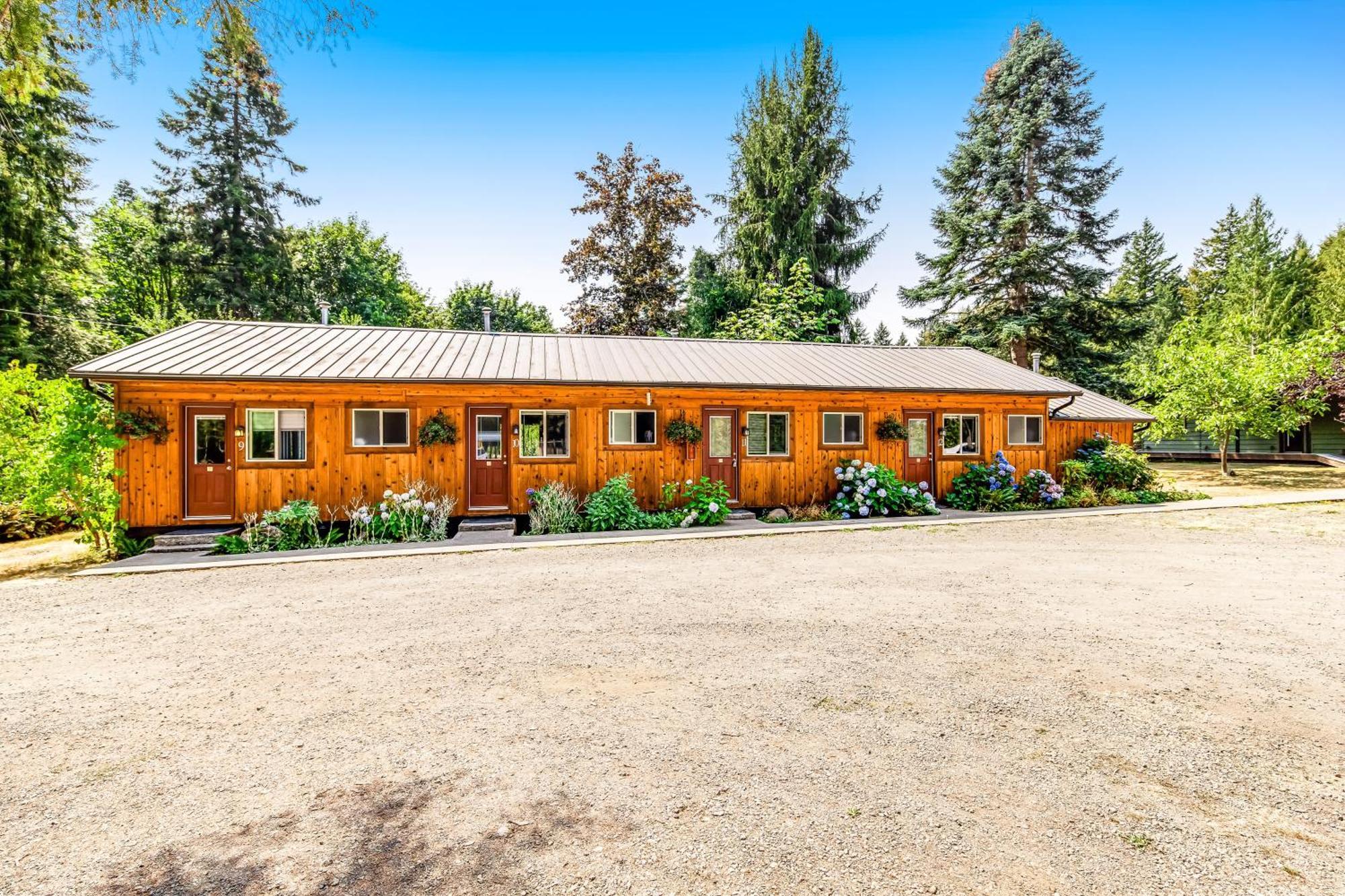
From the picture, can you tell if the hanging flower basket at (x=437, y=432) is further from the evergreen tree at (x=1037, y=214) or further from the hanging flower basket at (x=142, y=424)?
the evergreen tree at (x=1037, y=214)

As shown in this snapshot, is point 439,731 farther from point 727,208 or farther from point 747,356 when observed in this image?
point 727,208

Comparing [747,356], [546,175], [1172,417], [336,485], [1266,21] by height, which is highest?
[546,175]

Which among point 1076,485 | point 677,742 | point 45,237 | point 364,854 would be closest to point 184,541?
point 364,854

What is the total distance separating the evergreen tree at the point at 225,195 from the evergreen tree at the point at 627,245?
12.1 meters

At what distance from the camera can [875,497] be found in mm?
12039

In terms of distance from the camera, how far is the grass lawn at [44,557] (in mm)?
7715

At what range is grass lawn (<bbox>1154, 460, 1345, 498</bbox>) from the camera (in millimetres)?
16906

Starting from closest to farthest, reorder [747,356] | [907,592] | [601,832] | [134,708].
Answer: [601,832], [134,708], [907,592], [747,356]

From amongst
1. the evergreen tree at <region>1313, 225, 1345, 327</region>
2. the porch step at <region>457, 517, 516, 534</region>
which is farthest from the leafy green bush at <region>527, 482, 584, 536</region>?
the evergreen tree at <region>1313, 225, 1345, 327</region>

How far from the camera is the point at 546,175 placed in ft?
62.4

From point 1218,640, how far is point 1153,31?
1196 centimetres

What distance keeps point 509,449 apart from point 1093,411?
51.5 ft

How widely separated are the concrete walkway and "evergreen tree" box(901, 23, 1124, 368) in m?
10.6

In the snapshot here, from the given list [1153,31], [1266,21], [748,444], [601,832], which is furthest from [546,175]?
[601,832]
